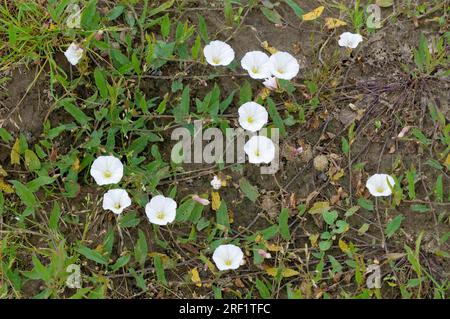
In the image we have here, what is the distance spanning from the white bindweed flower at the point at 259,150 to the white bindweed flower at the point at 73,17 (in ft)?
3.28

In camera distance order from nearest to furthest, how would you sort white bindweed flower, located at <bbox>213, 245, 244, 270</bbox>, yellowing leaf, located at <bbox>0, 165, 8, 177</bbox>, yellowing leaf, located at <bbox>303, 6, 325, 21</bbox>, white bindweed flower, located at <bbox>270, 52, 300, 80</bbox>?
white bindweed flower, located at <bbox>213, 245, 244, 270</bbox> < yellowing leaf, located at <bbox>0, 165, 8, 177</bbox> < white bindweed flower, located at <bbox>270, 52, 300, 80</bbox> < yellowing leaf, located at <bbox>303, 6, 325, 21</bbox>

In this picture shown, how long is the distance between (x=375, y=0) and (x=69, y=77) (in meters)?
1.59

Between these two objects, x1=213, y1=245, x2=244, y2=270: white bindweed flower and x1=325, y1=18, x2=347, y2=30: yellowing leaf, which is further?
x1=325, y1=18, x2=347, y2=30: yellowing leaf

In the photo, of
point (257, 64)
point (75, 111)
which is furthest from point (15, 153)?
point (257, 64)

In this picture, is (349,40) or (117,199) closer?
(117,199)

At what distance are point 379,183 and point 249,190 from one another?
607 mm

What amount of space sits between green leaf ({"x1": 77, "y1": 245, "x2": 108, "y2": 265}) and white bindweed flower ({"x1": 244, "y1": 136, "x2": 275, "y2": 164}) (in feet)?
2.61

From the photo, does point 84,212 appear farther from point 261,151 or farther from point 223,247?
point 261,151

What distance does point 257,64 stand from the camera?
2873 mm

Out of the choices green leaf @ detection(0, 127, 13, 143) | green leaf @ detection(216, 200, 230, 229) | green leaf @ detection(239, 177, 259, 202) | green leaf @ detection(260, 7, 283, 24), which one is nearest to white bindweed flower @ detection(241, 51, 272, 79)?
green leaf @ detection(260, 7, 283, 24)

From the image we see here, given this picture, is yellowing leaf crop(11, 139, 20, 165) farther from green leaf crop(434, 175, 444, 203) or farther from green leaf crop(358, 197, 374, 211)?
green leaf crop(434, 175, 444, 203)

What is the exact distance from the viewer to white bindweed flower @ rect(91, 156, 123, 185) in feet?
8.71

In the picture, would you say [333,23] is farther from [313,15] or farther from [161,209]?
[161,209]
